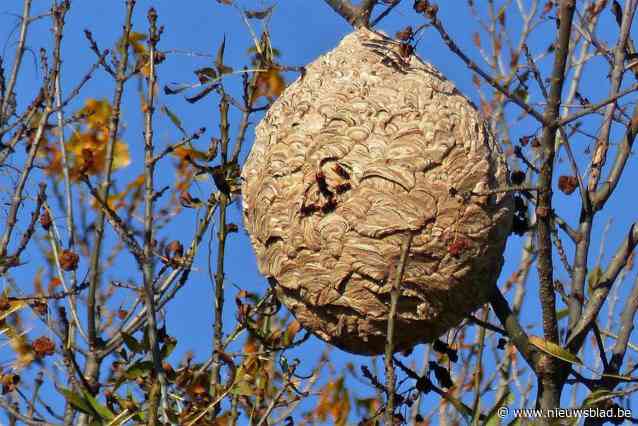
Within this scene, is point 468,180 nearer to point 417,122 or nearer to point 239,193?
point 417,122

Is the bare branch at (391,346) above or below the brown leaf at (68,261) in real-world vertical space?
below

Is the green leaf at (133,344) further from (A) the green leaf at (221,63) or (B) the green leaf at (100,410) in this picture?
(A) the green leaf at (221,63)

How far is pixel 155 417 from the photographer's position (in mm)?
2848

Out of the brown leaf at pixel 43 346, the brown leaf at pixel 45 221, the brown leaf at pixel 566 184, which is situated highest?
the brown leaf at pixel 45 221

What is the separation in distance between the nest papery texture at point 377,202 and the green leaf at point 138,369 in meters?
0.47

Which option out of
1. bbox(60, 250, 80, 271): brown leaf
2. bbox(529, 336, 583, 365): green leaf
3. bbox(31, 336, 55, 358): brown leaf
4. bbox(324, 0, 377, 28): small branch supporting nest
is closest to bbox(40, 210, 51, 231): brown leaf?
bbox(60, 250, 80, 271): brown leaf

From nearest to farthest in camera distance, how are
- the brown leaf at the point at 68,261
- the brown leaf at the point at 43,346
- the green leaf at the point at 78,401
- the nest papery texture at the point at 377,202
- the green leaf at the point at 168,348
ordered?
the green leaf at the point at 78,401 → the nest papery texture at the point at 377,202 → the green leaf at the point at 168,348 → the brown leaf at the point at 43,346 → the brown leaf at the point at 68,261

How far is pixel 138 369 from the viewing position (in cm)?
326

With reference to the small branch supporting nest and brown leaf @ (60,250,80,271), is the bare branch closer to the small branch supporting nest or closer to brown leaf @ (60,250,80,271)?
the small branch supporting nest

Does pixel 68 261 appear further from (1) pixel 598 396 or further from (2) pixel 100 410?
(1) pixel 598 396

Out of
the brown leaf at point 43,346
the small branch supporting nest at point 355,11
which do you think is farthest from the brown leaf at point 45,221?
the small branch supporting nest at point 355,11

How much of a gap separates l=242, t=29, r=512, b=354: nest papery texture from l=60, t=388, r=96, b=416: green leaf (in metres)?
0.69

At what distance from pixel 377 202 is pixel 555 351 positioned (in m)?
0.67

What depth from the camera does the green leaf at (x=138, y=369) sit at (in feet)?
10.7
